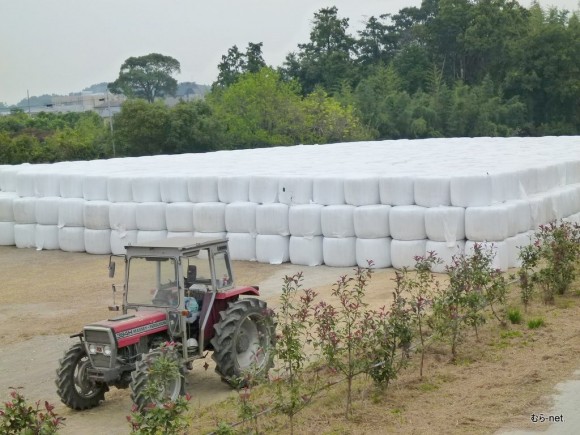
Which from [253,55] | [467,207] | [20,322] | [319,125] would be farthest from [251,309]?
[253,55]

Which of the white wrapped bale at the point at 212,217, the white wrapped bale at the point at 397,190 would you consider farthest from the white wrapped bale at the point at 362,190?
the white wrapped bale at the point at 212,217

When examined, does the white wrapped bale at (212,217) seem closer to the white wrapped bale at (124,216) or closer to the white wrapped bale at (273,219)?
the white wrapped bale at (273,219)

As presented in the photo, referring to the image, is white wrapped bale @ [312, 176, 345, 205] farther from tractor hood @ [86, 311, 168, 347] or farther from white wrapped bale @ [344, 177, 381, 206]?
tractor hood @ [86, 311, 168, 347]

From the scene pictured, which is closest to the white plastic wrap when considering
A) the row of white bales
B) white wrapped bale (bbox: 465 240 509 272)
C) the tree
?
the row of white bales

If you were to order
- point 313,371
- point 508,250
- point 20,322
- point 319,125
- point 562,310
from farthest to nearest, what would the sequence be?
point 319,125 → point 508,250 → point 20,322 → point 562,310 → point 313,371

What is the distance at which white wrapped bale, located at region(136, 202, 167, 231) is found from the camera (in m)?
21.9

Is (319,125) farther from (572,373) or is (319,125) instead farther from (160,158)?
(572,373)

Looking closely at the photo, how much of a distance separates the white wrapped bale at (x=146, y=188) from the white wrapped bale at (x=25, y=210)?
3.77 metres

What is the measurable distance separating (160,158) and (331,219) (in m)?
11.8

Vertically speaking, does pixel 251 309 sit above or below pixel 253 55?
below

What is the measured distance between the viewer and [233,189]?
21062 millimetres

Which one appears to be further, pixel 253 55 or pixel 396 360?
pixel 253 55

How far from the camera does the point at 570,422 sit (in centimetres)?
805

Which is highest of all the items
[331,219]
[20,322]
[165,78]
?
[165,78]
